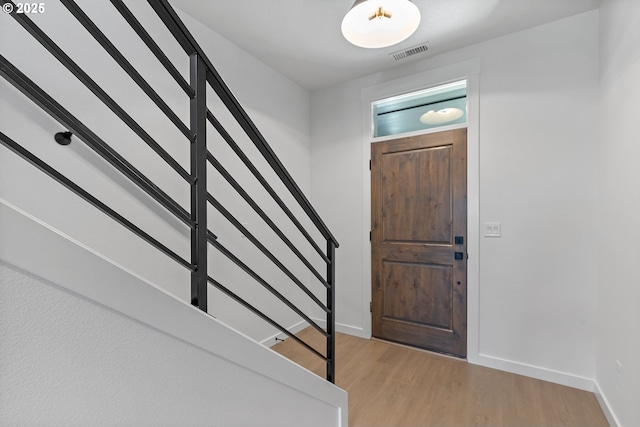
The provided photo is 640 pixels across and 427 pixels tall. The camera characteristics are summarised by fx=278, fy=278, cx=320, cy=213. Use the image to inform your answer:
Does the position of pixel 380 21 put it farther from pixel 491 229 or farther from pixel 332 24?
pixel 491 229

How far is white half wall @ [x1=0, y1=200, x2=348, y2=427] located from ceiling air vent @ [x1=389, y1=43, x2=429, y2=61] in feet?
8.90

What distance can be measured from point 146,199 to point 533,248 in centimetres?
297

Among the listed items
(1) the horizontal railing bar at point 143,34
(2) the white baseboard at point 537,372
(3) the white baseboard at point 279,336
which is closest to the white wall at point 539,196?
(2) the white baseboard at point 537,372

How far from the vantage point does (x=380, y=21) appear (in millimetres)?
1764

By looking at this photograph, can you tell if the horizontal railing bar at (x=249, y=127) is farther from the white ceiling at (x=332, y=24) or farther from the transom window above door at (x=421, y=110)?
the transom window above door at (x=421, y=110)

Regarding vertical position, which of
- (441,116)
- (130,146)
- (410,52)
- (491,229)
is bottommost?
(491,229)

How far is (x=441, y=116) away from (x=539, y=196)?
43.0 inches

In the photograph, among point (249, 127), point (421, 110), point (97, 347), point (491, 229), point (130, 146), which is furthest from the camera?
point (421, 110)

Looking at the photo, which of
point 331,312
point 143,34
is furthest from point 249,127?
point 331,312

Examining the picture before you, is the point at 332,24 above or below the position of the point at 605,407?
above

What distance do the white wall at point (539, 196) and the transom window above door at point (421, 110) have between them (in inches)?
6.5

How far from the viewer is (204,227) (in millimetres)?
919

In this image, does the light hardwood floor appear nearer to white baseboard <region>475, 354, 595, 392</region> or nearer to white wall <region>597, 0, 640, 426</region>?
white baseboard <region>475, 354, 595, 392</region>

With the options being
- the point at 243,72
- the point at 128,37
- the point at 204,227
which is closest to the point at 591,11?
the point at 243,72
